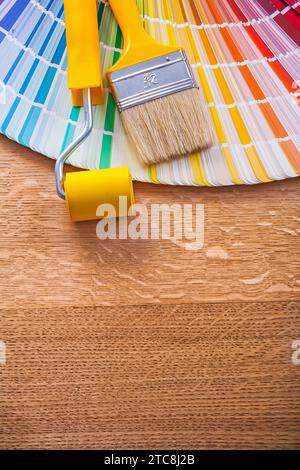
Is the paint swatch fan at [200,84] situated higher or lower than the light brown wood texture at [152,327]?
higher

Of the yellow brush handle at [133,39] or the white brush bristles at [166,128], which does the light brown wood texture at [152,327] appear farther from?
the yellow brush handle at [133,39]

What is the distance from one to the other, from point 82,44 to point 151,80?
0.08 m

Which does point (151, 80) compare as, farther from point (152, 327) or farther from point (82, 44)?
point (152, 327)

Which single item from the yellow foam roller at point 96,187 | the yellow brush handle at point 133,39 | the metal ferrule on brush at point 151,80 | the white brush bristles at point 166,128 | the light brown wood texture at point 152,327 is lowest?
the light brown wood texture at point 152,327

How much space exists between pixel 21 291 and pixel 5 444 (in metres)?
0.15

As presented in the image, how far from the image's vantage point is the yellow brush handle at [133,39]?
0.60 m

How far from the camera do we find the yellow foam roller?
546 millimetres

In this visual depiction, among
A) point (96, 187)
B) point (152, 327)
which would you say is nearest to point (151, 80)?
point (96, 187)

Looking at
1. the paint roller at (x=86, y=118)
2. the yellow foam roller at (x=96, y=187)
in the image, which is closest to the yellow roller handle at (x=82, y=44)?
the paint roller at (x=86, y=118)

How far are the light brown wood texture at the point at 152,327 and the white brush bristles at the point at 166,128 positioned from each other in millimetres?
43

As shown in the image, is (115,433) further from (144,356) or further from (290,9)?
(290,9)

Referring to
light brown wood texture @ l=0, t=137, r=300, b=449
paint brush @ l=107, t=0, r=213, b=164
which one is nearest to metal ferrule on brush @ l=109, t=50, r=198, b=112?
paint brush @ l=107, t=0, r=213, b=164

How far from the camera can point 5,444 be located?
53cm

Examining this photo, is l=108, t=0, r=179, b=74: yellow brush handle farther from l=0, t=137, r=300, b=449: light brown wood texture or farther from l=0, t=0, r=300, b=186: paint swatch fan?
l=0, t=137, r=300, b=449: light brown wood texture
